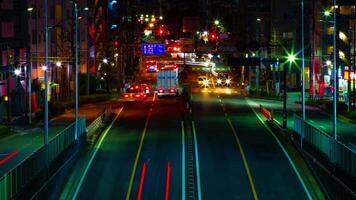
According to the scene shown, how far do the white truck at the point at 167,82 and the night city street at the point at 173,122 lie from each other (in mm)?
172

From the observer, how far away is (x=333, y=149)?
32812 mm

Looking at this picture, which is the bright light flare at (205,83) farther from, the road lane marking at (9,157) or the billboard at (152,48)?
the road lane marking at (9,157)

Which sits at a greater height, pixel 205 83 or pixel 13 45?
pixel 13 45

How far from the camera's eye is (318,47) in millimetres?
97500

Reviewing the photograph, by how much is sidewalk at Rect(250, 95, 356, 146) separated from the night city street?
0.14m

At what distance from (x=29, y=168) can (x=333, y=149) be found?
542 inches

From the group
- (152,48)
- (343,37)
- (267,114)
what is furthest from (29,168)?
(343,37)

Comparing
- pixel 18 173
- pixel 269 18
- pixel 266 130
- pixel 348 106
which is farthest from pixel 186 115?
pixel 269 18

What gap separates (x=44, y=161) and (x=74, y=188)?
2.30 meters

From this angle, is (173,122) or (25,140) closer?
(25,140)

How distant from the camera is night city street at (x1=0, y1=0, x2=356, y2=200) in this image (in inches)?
1284

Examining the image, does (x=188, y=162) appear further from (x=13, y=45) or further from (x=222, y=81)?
(x=222, y=81)

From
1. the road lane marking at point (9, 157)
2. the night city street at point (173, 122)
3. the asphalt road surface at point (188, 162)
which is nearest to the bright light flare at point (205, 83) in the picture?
the night city street at point (173, 122)

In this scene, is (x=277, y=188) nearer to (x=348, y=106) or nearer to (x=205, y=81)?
(x=348, y=106)
